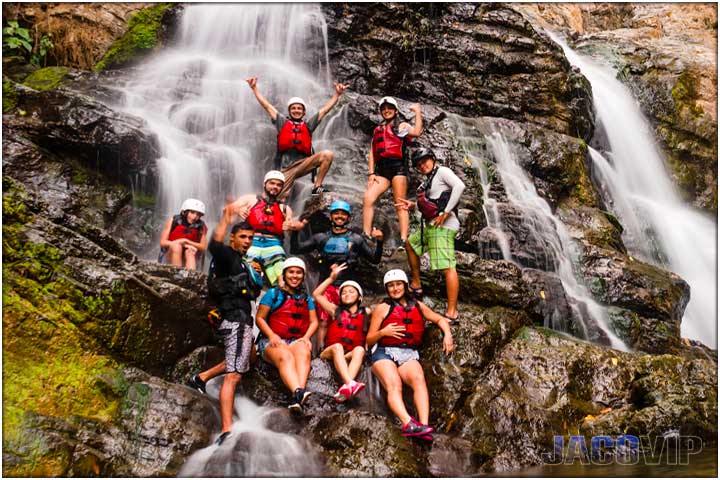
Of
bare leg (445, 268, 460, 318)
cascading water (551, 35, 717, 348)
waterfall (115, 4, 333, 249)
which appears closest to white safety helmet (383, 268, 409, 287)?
bare leg (445, 268, 460, 318)

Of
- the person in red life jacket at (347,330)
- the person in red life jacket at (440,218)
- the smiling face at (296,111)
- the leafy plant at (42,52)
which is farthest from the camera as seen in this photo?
the leafy plant at (42,52)

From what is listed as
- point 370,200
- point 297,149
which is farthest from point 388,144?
point 297,149

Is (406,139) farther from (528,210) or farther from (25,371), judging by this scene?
(25,371)

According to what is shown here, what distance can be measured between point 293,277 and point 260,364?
117 cm

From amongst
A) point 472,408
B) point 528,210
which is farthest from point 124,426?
point 528,210

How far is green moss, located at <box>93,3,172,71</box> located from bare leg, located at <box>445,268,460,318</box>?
11.2 meters

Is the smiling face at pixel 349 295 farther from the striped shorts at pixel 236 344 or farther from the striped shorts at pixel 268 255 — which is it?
the striped shorts at pixel 236 344

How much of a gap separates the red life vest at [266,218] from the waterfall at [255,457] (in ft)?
9.13

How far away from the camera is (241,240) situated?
7.08 m

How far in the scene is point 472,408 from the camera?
6590 millimetres

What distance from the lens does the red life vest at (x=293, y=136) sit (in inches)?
377

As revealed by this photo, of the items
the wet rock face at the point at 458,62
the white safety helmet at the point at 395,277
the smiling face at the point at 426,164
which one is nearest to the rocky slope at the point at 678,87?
the wet rock face at the point at 458,62

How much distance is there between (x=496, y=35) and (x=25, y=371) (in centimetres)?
1344

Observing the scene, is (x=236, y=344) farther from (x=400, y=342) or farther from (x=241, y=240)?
(x=400, y=342)
